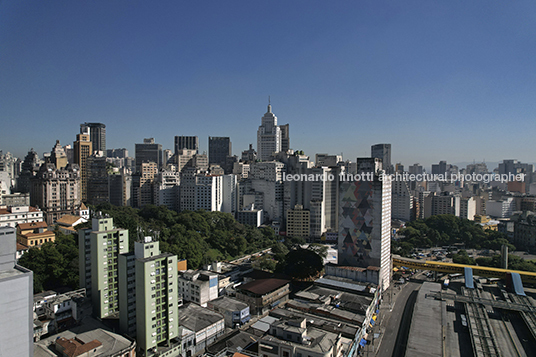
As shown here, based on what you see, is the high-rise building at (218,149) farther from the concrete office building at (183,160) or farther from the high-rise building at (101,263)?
the high-rise building at (101,263)

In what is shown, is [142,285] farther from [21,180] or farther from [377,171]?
[21,180]

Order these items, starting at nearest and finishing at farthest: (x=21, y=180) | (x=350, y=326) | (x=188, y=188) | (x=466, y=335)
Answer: (x=350, y=326) < (x=466, y=335) < (x=21, y=180) < (x=188, y=188)

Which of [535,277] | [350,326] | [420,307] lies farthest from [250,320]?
[535,277]

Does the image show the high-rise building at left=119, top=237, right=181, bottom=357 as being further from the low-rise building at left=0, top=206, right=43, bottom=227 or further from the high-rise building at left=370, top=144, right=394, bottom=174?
the high-rise building at left=370, top=144, right=394, bottom=174

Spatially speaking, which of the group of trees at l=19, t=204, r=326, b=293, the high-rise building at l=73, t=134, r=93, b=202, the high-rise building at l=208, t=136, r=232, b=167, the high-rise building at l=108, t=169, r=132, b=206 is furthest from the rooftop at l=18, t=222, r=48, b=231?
the high-rise building at l=208, t=136, r=232, b=167

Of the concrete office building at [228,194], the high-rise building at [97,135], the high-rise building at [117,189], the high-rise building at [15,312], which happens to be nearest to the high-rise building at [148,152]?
the high-rise building at [97,135]
